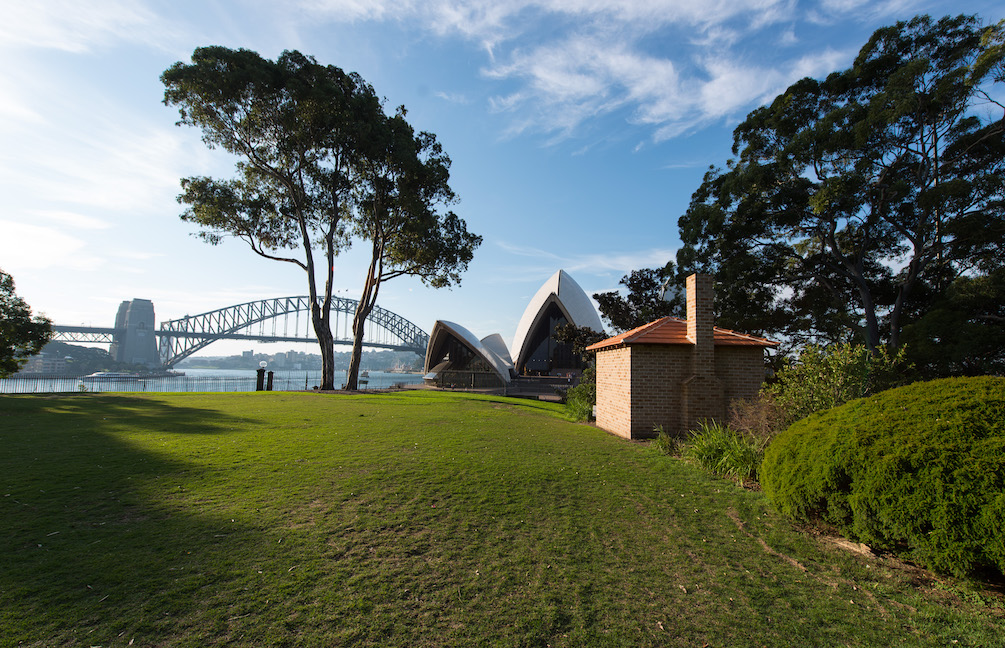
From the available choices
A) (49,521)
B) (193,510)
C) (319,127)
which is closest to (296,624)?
(193,510)

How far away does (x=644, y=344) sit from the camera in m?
10.2

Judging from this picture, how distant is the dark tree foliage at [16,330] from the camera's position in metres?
14.6

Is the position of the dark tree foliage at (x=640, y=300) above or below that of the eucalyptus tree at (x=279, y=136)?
below

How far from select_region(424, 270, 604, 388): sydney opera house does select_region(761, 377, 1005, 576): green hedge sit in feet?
104

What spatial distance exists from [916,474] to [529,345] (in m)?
40.9

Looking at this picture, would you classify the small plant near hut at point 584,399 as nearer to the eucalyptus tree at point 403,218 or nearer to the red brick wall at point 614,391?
the red brick wall at point 614,391

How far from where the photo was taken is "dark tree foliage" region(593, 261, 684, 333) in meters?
24.0

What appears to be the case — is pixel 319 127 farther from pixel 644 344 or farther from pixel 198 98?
pixel 644 344

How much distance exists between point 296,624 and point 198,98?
79.9 ft

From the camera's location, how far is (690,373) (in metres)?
10.2

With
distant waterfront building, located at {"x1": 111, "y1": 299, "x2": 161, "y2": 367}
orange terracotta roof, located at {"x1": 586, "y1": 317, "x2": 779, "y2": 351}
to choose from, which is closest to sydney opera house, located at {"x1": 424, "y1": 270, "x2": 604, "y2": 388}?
orange terracotta roof, located at {"x1": 586, "y1": 317, "x2": 779, "y2": 351}

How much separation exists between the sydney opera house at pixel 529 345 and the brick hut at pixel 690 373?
26.0m

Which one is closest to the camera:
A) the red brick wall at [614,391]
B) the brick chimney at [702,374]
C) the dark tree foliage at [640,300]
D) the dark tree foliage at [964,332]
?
the brick chimney at [702,374]

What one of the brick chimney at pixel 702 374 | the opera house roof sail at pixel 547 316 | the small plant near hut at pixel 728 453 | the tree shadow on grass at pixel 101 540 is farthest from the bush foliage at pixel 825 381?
the opera house roof sail at pixel 547 316
